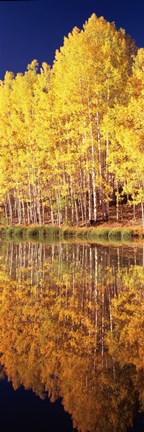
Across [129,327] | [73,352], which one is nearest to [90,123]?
[129,327]

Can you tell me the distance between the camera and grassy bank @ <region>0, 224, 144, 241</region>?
2236 cm

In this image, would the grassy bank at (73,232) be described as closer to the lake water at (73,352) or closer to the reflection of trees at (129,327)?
the lake water at (73,352)

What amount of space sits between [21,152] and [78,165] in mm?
5290

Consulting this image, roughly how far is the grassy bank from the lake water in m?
11.1

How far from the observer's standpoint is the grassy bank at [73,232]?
73.4 ft

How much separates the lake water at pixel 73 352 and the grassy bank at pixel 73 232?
36.5ft

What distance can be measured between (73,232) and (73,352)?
20108 millimetres

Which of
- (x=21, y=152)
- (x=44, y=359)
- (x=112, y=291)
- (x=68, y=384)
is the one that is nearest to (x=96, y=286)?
(x=112, y=291)

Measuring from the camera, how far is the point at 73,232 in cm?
2566

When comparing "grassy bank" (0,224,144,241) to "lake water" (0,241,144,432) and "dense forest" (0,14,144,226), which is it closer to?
"dense forest" (0,14,144,226)

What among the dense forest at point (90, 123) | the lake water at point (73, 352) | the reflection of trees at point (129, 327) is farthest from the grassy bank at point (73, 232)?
the reflection of trees at point (129, 327)

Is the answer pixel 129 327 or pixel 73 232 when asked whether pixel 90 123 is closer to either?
pixel 73 232

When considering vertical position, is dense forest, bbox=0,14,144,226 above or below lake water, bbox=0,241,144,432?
above

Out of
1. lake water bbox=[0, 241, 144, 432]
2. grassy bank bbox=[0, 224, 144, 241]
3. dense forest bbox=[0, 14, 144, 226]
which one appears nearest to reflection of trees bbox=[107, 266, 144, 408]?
lake water bbox=[0, 241, 144, 432]
